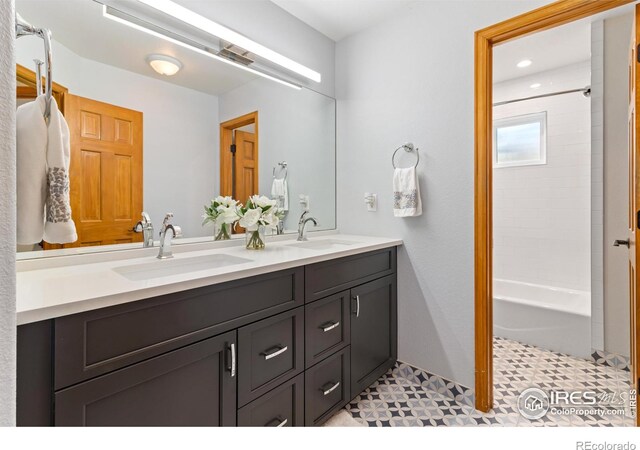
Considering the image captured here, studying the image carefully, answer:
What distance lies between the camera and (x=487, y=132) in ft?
5.46

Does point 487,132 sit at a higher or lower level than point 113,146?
higher

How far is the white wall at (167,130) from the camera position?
52.4 inches

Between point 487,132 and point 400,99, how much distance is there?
2.01 ft

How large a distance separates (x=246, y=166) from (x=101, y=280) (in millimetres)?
1085

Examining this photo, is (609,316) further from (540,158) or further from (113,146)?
(113,146)

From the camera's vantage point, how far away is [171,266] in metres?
1.41

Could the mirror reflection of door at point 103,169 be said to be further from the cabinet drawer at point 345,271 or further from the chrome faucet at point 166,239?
the cabinet drawer at point 345,271

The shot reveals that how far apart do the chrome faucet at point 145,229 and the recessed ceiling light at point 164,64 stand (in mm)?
703

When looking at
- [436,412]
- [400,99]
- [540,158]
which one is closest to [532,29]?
[400,99]

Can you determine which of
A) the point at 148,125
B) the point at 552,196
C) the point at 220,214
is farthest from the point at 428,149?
the point at 552,196

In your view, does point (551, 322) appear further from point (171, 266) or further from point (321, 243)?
point (171, 266)

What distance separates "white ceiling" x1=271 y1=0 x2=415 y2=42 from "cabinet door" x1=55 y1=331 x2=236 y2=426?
200 cm

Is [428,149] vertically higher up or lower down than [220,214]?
higher up

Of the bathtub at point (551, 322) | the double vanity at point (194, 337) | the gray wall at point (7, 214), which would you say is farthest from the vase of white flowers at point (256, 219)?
the bathtub at point (551, 322)
